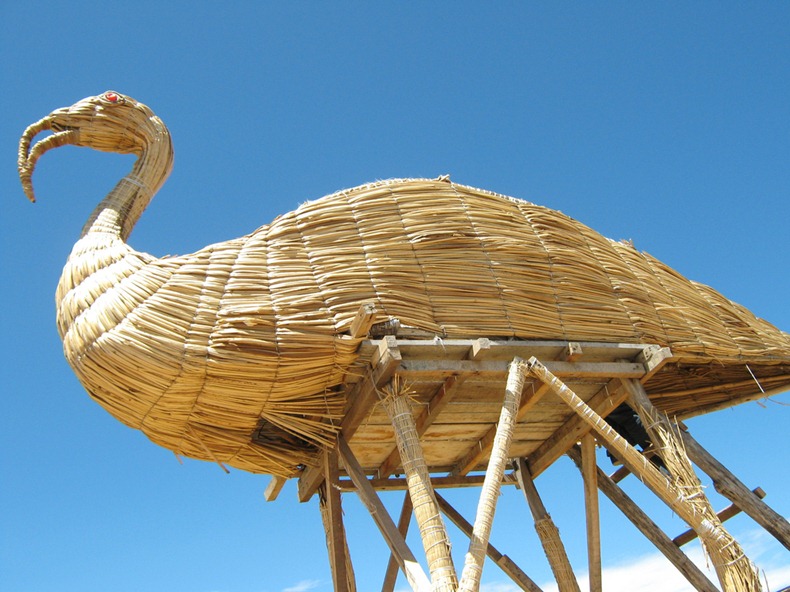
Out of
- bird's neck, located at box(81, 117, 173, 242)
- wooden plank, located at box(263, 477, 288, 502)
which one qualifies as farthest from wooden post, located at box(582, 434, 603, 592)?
bird's neck, located at box(81, 117, 173, 242)

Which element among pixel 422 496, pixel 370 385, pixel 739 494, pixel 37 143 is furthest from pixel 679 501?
pixel 37 143

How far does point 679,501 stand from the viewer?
15.9 ft

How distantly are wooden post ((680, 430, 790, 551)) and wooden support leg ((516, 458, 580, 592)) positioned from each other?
53.0 inches

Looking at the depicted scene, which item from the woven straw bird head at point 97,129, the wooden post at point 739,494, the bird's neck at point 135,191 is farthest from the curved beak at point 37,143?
the wooden post at point 739,494

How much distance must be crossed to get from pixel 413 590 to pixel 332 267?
1.88 m

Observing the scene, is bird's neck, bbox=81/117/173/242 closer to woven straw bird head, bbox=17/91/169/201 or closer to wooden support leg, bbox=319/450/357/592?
woven straw bird head, bbox=17/91/169/201

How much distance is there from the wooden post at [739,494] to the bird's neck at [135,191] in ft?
13.3

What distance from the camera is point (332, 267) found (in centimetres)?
475

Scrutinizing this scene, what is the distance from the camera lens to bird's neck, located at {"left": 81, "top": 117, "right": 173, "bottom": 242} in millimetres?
5023

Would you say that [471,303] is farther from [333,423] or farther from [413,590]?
[413,590]

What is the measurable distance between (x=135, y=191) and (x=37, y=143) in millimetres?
675

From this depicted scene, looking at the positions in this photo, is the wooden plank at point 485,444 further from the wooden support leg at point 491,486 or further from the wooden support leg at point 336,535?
the wooden support leg at point 336,535

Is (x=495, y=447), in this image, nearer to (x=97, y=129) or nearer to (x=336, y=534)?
(x=336, y=534)

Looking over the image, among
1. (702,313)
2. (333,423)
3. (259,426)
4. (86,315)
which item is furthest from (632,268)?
(86,315)
